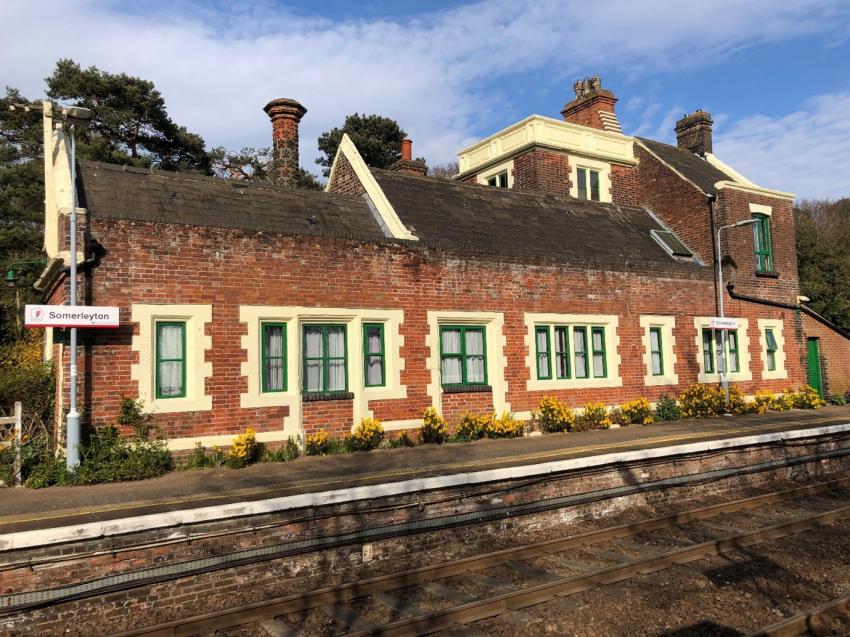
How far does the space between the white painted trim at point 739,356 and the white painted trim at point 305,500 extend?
8.14 m

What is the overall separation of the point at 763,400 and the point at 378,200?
12639 mm

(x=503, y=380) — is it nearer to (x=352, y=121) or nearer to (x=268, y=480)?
(x=268, y=480)

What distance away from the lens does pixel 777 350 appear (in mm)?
20516

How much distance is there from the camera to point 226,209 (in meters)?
13.5

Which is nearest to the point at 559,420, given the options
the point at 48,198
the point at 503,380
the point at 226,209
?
the point at 503,380

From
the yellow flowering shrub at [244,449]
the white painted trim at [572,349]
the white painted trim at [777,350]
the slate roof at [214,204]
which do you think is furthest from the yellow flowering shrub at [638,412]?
the yellow flowering shrub at [244,449]

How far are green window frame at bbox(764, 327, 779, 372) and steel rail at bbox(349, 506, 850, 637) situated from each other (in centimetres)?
1254

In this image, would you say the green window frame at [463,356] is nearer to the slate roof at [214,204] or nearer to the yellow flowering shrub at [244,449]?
the slate roof at [214,204]

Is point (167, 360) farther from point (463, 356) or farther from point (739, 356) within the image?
point (739, 356)

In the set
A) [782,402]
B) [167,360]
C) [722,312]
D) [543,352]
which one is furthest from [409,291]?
[782,402]

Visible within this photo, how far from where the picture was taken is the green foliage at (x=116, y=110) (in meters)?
30.3

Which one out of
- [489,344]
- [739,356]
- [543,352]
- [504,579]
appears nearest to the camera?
[504,579]

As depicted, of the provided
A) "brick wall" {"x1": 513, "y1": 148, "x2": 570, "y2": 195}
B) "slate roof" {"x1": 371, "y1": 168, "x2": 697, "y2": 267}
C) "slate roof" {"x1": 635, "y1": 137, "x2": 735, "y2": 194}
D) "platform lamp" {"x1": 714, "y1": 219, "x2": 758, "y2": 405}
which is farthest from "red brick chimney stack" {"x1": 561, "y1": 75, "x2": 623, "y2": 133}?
"platform lamp" {"x1": 714, "y1": 219, "x2": 758, "y2": 405}

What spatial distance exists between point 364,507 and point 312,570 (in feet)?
2.94
